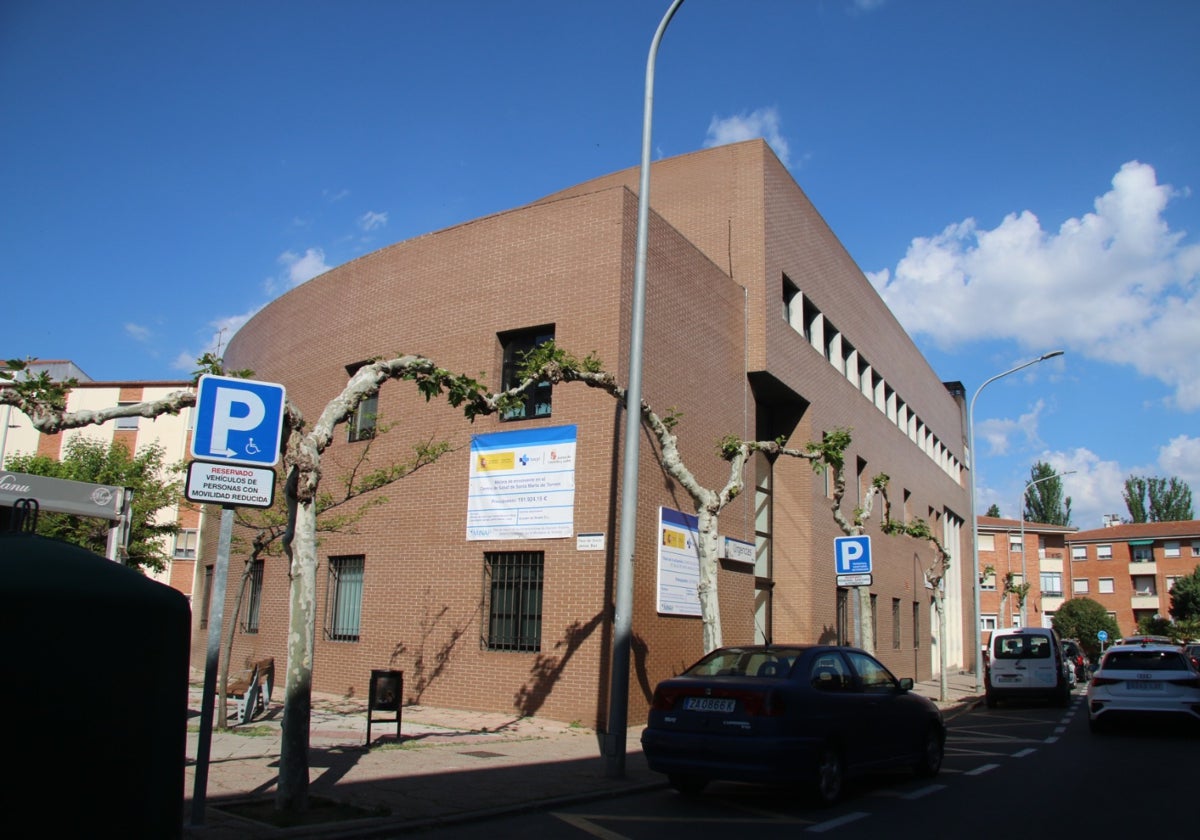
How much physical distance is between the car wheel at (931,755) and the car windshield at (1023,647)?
14090 mm

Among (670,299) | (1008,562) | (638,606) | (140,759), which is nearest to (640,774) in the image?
(638,606)

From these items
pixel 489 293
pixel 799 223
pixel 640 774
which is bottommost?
pixel 640 774

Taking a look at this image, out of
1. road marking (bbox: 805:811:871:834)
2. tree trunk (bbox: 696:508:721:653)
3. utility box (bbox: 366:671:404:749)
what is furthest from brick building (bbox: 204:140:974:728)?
road marking (bbox: 805:811:871:834)

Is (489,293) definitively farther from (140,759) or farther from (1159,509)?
(1159,509)

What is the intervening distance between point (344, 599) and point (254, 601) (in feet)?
13.9

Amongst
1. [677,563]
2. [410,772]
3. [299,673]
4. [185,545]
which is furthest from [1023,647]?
[185,545]

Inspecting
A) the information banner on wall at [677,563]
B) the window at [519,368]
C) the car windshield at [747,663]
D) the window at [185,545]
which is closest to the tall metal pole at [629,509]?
the car windshield at [747,663]

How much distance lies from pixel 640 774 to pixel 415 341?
35.6 feet

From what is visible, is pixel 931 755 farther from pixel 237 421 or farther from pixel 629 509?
pixel 237 421

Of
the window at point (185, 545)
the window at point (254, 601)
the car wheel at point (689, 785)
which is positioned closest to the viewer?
the car wheel at point (689, 785)

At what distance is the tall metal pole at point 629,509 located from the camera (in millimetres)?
9852

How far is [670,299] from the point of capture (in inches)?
693

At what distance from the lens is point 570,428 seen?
51.9 ft

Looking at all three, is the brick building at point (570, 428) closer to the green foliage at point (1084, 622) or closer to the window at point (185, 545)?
the window at point (185, 545)
